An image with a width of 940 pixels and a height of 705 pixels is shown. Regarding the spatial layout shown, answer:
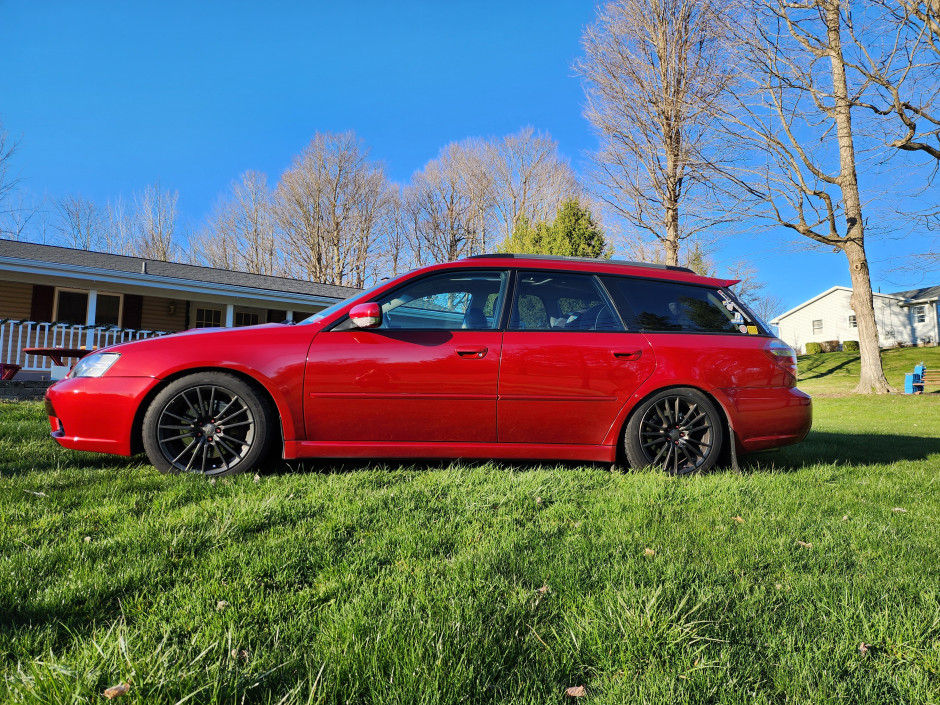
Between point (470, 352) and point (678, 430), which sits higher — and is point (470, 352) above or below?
above

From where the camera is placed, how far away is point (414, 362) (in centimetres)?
325

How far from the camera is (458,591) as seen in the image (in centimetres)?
166

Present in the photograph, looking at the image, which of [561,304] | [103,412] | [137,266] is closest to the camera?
[103,412]

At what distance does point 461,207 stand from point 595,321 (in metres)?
30.6

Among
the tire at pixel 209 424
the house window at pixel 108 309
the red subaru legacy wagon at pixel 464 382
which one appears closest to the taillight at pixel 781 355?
the red subaru legacy wagon at pixel 464 382

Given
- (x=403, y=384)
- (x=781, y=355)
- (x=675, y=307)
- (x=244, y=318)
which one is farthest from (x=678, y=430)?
(x=244, y=318)

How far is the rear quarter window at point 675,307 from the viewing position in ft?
11.9

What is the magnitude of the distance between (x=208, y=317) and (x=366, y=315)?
57.1 ft

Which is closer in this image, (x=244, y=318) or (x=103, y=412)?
(x=103, y=412)

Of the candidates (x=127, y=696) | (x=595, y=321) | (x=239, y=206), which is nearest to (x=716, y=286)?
(x=595, y=321)

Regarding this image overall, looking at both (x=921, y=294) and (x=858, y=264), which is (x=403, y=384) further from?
(x=921, y=294)

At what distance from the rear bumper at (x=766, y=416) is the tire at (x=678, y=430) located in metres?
0.14

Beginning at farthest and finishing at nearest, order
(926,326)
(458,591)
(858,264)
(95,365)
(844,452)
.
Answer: (926,326), (858,264), (844,452), (95,365), (458,591)

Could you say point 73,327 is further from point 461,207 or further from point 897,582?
point 461,207
